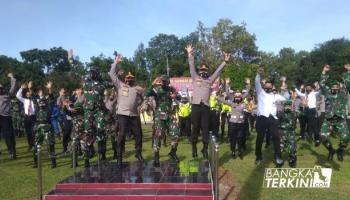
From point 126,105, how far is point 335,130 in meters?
5.46

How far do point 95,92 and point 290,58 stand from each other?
357 ft

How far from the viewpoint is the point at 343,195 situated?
8852 mm

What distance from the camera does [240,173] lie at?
36.9 ft

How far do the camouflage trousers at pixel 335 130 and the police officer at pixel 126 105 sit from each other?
15.6 feet

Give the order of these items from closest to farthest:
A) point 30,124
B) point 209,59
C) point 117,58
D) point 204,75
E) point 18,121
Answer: point 117,58
point 204,75
point 30,124
point 18,121
point 209,59

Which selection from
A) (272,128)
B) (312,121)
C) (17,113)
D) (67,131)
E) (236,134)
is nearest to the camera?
(272,128)

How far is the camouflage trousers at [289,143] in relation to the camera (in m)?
11.7

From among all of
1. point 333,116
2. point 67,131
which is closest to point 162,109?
point 333,116

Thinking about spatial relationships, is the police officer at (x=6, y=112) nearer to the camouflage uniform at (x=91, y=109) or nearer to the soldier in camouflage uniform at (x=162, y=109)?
the camouflage uniform at (x=91, y=109)

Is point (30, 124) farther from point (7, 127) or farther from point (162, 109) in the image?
point (162, 109)

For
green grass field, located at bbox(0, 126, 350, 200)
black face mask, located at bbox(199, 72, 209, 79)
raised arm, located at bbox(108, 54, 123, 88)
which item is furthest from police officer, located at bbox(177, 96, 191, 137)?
raised arm, located at bbox(108, 54, 123, 88)

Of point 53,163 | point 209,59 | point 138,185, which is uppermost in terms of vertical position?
point 209,59

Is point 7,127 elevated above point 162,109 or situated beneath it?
situated beneath

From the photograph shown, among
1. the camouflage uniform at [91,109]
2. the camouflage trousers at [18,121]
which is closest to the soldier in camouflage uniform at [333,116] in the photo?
the camouflage uniform at [91,109]
